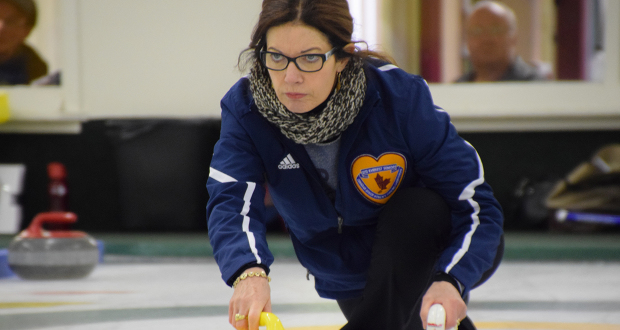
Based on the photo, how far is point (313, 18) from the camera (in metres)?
1.22

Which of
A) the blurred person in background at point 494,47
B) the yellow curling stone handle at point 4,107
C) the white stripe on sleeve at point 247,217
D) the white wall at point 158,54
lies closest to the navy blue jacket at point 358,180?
the white stripe on sleeve at point 247,217

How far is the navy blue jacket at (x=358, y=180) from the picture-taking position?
1.25 meters

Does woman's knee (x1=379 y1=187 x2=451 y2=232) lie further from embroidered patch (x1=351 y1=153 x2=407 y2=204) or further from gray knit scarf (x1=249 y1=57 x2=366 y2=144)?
gray knit scarf (x1=249 y1=57 x2=366 y2=144)

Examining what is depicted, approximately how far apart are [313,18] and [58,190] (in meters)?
3.24

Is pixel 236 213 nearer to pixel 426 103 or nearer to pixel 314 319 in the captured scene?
pixel 426 103

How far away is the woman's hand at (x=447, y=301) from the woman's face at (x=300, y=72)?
0.41m

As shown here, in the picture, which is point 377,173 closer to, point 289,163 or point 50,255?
point 289,163

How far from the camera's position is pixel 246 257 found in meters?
1.17

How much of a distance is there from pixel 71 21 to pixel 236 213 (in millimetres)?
3281

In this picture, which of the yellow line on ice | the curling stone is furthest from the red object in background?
the yellow line on ice

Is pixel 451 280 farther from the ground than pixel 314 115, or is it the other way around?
pixel 314 115

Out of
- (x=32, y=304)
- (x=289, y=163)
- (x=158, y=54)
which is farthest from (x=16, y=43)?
(x=289, y=163)

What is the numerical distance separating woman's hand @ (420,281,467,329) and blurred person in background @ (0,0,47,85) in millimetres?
3823

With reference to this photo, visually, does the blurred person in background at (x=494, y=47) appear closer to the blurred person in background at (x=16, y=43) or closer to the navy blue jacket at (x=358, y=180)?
the blurred person in background at (x=16, y=43)
